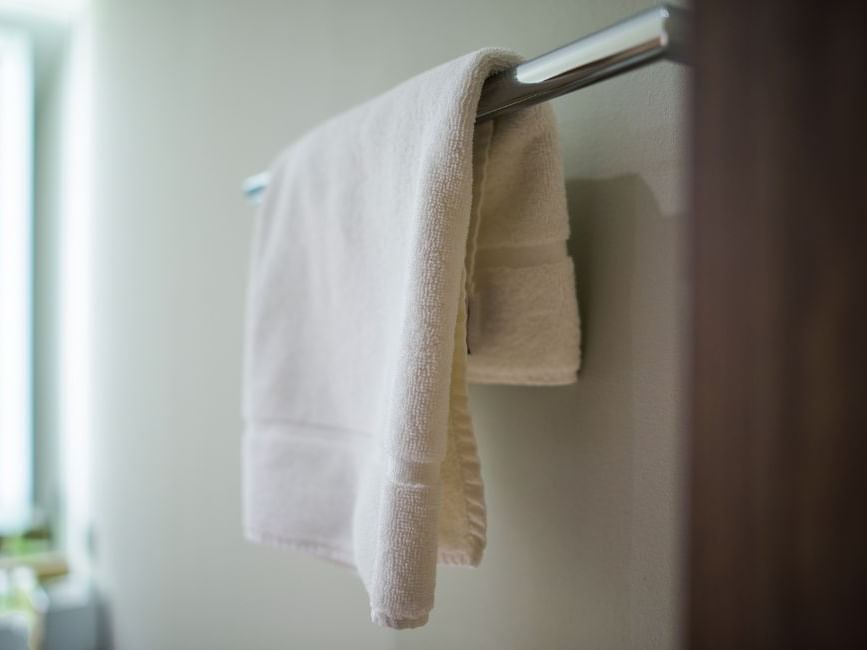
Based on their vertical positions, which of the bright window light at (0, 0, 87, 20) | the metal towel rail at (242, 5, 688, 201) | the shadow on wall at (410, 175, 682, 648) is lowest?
the shadow on wall at (410, 175, 682, 648)

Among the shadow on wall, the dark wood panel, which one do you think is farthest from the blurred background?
the dark wood panel

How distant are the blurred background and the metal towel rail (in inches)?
3.6

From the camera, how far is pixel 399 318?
497mm

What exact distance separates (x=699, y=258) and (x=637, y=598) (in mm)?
335

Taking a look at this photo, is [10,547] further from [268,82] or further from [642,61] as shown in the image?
[642,61]

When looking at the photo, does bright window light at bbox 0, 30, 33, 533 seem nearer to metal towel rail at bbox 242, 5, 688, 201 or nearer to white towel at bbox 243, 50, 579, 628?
white towel at bbox 243, 50, 579, 628

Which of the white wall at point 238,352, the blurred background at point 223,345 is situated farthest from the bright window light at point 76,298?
the white wall at point 238,352

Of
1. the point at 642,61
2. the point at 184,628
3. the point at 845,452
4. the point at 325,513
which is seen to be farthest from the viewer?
the point at 184,628

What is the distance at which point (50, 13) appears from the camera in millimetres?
1867

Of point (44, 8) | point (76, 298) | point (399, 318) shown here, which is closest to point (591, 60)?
point (399, 318)

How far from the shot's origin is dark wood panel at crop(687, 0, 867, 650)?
193 millimetres

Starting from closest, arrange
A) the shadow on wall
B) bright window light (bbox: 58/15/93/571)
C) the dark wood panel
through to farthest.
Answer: the dark wood panel
the shadow on wall
bright window light (bbox: 58/15/93/571)

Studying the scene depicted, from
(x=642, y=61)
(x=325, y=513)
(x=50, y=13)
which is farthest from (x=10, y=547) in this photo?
(x=642, y=61)

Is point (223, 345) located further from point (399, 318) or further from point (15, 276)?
point (15, 276)
